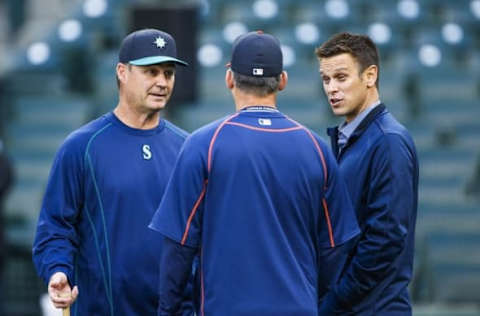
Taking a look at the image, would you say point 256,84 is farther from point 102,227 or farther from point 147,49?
point 102,227

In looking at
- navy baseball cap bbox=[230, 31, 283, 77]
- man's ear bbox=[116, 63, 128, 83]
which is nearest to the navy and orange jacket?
navy baseball cap bbox=[230, 31, 283, 77]

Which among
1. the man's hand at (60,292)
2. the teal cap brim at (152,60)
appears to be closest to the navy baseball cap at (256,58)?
the teal cap brim at (152,60)

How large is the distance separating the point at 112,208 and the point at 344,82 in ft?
3.80

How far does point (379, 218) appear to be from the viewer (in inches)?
202

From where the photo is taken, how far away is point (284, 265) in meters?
4.83

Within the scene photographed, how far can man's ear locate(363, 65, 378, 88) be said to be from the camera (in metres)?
5.31

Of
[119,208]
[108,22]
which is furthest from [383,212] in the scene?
[108,22]

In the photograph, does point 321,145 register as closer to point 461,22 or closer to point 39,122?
point 39,122

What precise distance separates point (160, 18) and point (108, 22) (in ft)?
14.8

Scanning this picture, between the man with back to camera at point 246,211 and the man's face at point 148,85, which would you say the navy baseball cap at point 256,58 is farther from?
the man's face at point 148,85

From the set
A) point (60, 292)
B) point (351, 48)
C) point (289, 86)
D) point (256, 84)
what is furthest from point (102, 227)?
point (289, 86)

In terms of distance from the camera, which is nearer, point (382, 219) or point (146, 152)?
point (382, 219)

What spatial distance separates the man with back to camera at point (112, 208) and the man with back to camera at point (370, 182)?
80 cm

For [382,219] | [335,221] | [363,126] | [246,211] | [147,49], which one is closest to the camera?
[246,211]
